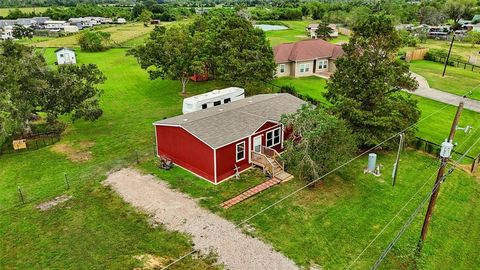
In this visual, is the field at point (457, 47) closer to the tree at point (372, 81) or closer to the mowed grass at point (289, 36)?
the mowed grass at point (289, 36)

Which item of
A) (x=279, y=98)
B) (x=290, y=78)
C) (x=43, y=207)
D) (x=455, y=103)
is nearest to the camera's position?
(x=43, y=207)

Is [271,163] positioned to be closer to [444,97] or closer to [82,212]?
[82,212]

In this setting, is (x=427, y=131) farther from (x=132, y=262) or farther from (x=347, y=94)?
(x=132, y=262)

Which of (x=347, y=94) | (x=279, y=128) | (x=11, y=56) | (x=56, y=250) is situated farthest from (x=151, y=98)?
(x=56, y=250)

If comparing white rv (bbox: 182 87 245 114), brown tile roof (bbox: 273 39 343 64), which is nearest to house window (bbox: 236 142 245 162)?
white rv (bbox: 182 87 245 114)

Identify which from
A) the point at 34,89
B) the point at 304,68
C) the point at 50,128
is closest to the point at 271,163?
the point at 34,89

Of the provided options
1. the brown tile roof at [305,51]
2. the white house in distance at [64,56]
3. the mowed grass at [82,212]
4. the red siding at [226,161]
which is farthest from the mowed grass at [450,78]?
the white house in distance at [64,56]
